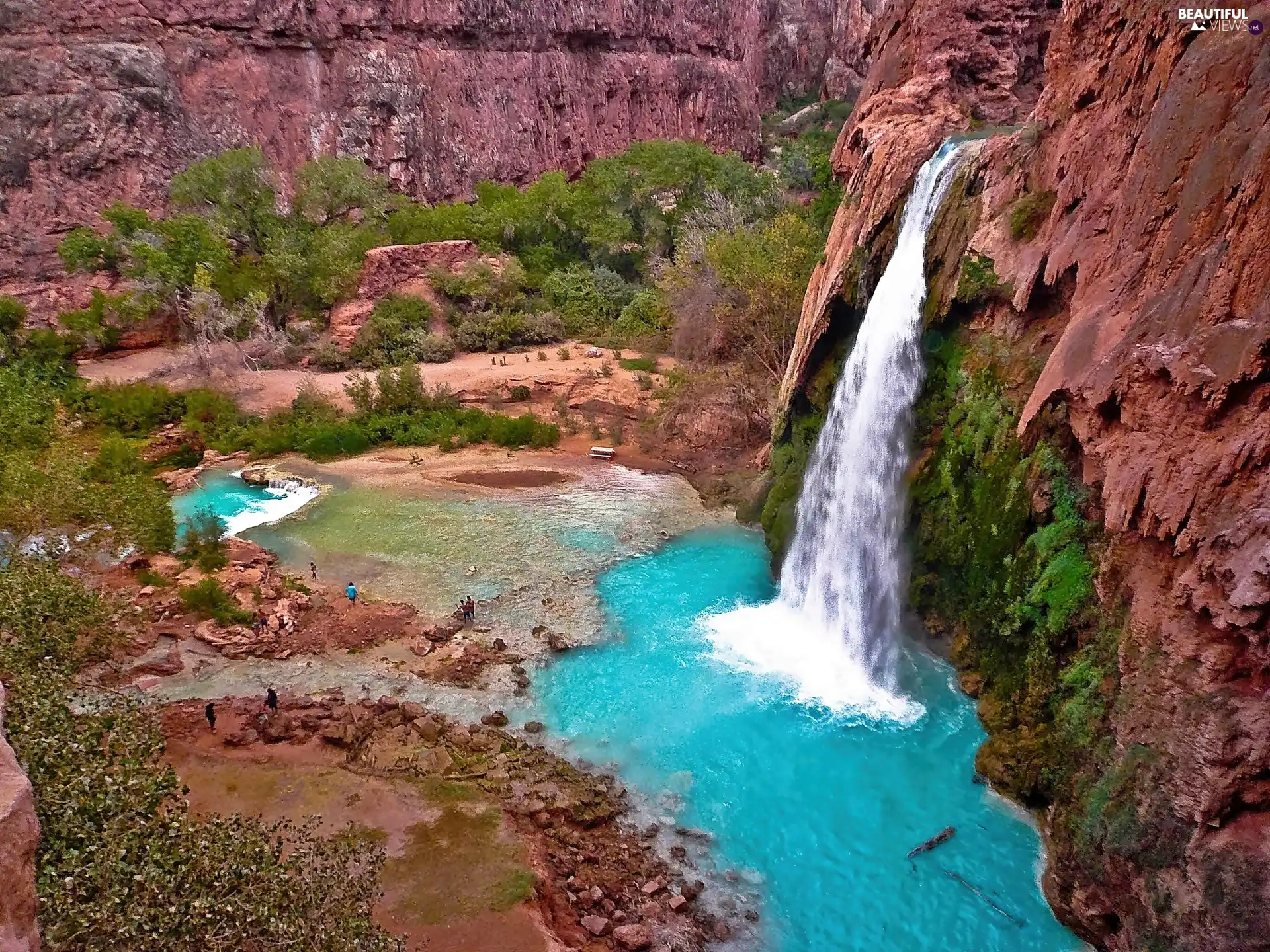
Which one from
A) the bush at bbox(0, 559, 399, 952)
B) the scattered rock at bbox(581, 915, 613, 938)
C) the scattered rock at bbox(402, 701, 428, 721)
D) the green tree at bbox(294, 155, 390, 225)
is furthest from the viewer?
the green tree at bbox(294, 155, 390, 225)

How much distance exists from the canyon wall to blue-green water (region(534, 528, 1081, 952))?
115ft

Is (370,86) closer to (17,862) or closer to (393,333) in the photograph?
(393,333)

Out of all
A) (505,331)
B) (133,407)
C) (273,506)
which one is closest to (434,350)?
(505,331)

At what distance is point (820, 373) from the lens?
18891mm

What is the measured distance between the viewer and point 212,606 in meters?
15.9

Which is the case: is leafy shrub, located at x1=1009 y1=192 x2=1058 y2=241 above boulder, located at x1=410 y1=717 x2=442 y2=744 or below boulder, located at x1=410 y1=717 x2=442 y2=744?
above

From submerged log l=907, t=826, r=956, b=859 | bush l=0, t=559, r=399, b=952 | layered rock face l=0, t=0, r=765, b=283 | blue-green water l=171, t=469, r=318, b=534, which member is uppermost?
layered rock face l=0, t=0, r=765, b=283

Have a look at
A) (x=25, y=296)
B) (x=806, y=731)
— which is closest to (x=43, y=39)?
(x=25, y=296)

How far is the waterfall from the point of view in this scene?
48.2 feet

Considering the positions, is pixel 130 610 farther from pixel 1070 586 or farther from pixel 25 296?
pixel 25 296

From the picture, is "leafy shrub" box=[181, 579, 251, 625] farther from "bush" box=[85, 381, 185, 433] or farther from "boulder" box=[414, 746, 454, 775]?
"bush" box=[85, 381, 185, 433]

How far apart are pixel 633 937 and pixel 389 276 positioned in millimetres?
31194

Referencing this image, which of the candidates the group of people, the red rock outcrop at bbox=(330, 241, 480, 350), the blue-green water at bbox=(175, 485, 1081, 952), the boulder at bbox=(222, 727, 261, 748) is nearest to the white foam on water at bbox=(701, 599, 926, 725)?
the blue-green water at bbox=(175, 485, 1081, 952)

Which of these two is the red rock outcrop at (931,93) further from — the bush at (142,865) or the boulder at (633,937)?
the bush at (142,865)
